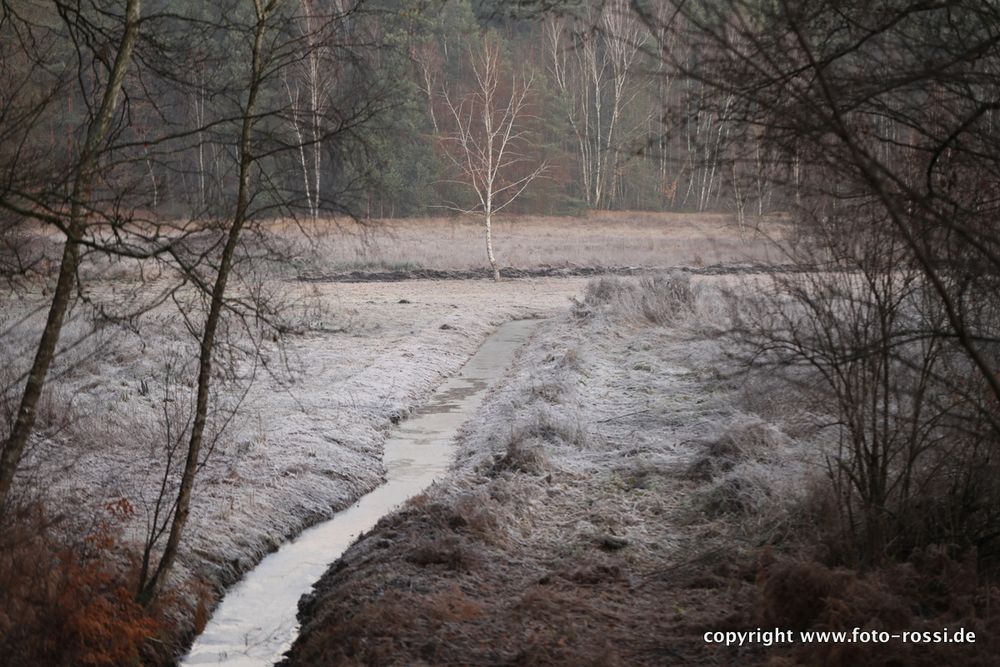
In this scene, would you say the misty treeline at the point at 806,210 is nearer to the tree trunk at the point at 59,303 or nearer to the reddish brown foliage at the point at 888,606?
the tree trunk at the point at 59,303

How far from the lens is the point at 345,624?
6.64 meters

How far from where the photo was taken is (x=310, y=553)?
9.12 metres

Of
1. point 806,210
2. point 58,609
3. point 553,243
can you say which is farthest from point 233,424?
point 553,243

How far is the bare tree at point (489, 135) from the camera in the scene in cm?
3212

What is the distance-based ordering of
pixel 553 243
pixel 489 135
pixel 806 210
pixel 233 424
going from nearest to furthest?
pixel 806 210, pixel 233 424, pixel 489 135, pixel 553 243

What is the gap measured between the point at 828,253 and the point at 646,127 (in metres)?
50.7

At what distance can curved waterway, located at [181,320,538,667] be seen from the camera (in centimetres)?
714

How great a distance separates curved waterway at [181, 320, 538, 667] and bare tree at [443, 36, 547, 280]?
55.5 ft

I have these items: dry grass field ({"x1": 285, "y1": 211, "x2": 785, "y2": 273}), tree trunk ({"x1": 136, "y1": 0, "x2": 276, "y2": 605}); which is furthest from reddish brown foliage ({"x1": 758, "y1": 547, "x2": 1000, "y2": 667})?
dry grass field ({"x1": 285, "y1": 211, "x2": 785, "y2": 273})

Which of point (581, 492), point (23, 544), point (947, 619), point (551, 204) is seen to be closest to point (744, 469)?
point (581, 492)

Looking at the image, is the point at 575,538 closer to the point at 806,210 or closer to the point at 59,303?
the point at 806,210

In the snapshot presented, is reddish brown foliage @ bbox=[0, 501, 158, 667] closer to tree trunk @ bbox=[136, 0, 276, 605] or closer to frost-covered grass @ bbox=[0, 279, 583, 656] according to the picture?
tree trunk @ bbox=[136, 0, 276, 605]

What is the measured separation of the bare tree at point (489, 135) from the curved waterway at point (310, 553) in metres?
16.9

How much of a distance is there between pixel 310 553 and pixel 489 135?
80.9ft
